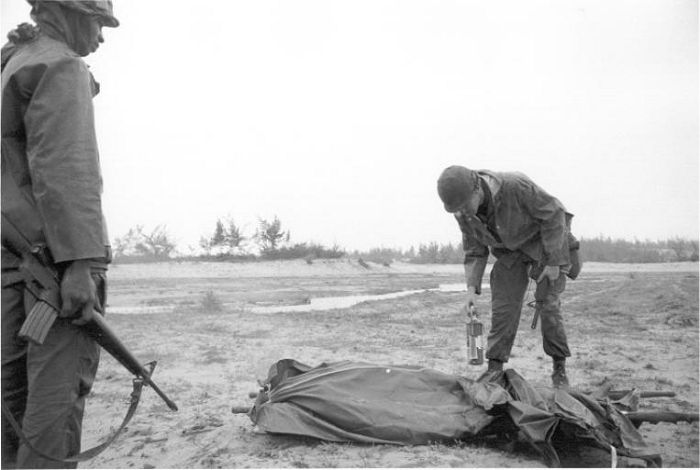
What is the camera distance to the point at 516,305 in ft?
14.5

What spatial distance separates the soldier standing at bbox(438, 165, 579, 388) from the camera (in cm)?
422

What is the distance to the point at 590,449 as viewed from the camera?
3135mm

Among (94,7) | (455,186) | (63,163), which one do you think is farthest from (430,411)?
(94,7)

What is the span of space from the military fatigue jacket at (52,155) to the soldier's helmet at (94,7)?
0.24 meters

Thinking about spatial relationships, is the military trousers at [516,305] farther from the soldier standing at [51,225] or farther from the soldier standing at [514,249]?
the soldier standing at [51,225]

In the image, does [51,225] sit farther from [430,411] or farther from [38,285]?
[430,411]

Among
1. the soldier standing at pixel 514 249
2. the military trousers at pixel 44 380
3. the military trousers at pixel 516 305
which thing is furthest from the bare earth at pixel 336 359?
the military trousers at pixel 44 380

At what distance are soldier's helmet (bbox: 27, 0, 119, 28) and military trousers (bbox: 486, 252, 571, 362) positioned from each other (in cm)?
336

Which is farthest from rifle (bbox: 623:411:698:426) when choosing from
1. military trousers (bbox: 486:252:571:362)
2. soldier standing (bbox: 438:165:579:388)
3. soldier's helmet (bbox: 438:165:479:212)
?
soldier's helmet (bbox: 438:165:479:212)

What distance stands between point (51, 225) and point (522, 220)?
3.35m

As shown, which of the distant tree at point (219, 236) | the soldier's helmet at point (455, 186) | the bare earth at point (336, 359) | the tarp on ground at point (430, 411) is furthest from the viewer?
the distant tree at point (219, 236)

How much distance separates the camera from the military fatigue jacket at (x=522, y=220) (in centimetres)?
422

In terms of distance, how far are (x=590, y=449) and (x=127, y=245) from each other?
117ft

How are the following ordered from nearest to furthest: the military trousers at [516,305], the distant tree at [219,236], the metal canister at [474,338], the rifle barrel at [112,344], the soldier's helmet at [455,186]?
the rifle barrel at [112,344] < the soldier's helmet at [455,186] < the metal canister at [474,338] < the military trousers at [516,305] < the distant tree at [219,236]
